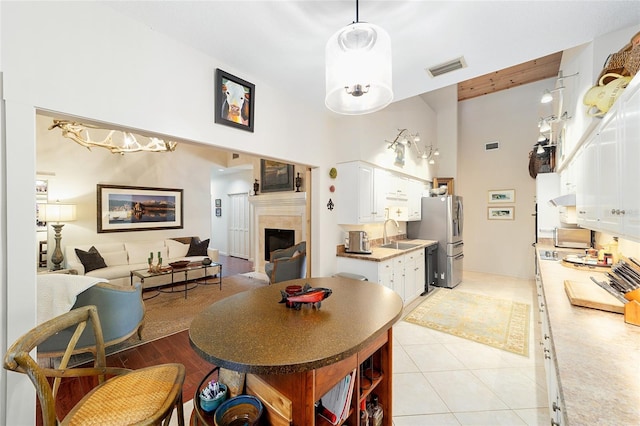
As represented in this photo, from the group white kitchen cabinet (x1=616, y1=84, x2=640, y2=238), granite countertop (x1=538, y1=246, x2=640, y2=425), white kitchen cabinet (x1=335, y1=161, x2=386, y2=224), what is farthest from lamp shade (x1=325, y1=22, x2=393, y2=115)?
white kitchen cabinet (x1=335, y1=161, x2=386, y2=224)

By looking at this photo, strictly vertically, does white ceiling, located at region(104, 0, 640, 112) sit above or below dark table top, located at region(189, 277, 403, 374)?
above

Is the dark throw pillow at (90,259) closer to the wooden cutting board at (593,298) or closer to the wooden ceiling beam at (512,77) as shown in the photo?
the wooden cutting board at (593,298)

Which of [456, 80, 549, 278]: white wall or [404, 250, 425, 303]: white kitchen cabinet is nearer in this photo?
[404, 250, 425, 303]: white kitchen cabinet

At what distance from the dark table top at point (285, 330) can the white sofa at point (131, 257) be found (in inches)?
160

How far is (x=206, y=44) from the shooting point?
6.84ft

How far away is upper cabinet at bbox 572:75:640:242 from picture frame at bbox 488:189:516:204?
4.20m

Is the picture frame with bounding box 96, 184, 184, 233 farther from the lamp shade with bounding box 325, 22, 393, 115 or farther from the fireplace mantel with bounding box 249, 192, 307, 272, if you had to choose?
the lamp shade with bounding box 325, 22, 393, 115

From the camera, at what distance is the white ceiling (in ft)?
5.51

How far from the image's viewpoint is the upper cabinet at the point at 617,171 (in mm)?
1182

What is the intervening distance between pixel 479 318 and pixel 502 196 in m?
3.53

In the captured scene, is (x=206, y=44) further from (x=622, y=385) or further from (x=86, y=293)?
(x=622, y=385)

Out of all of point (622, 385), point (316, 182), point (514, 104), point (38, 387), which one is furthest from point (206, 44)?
point (514, 104)

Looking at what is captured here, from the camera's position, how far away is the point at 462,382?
2271 millimetres

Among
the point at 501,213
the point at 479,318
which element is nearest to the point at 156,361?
the point at 479,318
